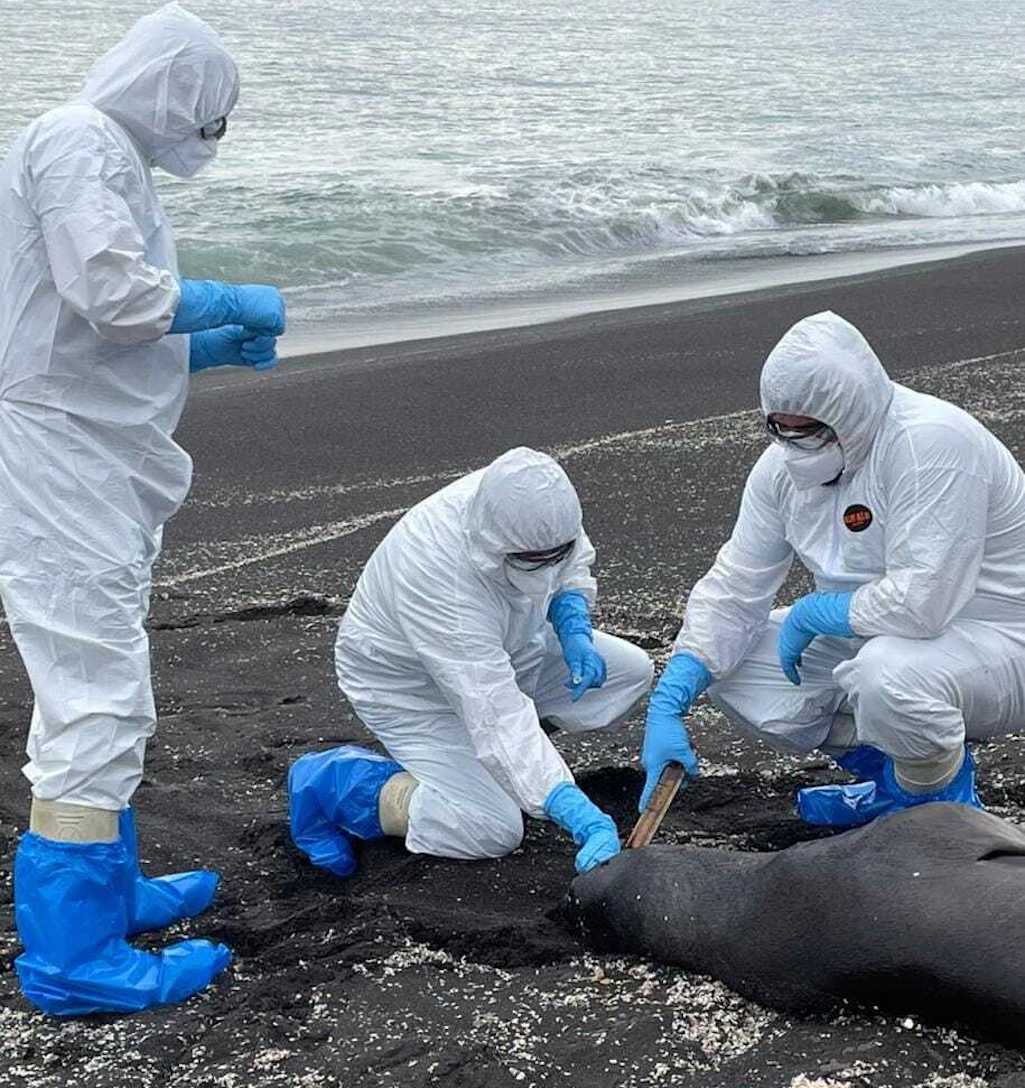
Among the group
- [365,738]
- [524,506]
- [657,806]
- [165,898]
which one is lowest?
[365,738]

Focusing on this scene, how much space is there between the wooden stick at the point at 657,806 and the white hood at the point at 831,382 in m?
1.01

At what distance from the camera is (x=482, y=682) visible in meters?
4.83

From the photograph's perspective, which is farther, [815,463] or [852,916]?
[815,463]

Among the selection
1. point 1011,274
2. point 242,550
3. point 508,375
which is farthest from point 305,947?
point 1011,274

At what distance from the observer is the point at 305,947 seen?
179 inches

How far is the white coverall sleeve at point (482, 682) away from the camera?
4723mm

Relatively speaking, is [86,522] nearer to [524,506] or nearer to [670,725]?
[524,506]

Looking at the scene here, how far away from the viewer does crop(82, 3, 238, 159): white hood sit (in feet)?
13.7

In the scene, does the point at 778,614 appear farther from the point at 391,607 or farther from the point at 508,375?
the point at 508,375

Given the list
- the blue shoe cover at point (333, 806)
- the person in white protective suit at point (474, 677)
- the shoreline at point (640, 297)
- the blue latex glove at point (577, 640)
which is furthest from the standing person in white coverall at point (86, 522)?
the shoreline at point (640, 297)

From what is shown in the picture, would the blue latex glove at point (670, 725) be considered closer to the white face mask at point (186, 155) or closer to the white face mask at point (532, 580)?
the white face mask at point (532, 580)

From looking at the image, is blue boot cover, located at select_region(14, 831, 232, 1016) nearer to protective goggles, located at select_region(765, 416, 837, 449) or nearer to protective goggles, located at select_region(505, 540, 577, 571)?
protective goggles, located at select_region(505, 540, 577, 571)

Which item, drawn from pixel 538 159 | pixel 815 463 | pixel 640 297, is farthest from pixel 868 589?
pixel 538 159

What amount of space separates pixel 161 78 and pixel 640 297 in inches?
413
